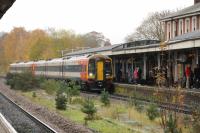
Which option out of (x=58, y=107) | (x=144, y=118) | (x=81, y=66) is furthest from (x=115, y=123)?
(x=81, y=66)

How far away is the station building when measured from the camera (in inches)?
1175

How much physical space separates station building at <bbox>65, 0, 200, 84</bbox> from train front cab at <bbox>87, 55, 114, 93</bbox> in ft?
7.45

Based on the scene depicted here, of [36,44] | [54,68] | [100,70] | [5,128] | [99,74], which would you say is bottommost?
[5,128]

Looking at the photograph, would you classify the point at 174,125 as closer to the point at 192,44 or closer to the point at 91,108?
the point at 91,108

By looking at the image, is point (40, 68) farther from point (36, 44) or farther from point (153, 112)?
point (36, 44)

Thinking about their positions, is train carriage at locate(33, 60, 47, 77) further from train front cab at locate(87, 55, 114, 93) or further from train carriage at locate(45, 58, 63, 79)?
train front cab at locate(87, 55, 114, 93)

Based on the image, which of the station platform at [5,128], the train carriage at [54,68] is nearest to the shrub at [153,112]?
the station platform at [5,128]

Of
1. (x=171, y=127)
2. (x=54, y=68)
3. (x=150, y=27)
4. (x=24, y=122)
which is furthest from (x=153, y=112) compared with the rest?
(x=150, y=27)

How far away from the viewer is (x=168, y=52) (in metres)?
25.4

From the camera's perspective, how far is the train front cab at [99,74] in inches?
1497

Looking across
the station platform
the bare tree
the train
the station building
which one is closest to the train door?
the train

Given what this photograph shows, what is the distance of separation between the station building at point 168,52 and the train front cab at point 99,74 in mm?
2271

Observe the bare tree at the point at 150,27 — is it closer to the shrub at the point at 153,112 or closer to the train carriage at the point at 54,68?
the train carriage at the point at 54,68

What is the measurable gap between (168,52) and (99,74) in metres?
13.6
